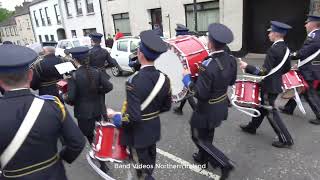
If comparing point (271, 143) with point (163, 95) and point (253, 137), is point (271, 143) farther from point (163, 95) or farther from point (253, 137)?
point (163, 95)

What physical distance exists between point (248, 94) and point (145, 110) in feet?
7.52

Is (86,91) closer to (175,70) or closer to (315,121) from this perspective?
(175,70)

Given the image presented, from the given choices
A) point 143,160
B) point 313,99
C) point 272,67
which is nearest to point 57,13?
point 313,99

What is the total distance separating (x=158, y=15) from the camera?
1808cm

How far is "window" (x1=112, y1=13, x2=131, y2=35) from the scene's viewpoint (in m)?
20.6

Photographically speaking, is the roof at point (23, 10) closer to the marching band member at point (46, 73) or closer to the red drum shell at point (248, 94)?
the marching band member at point (46, 73)

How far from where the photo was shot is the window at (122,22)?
2058 centimetres

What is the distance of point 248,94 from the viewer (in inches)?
188

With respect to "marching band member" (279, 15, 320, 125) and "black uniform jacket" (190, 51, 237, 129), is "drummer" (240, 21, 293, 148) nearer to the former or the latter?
"black uniform jacket" (190, 51, 237, 129)

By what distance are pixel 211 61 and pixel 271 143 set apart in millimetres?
2262

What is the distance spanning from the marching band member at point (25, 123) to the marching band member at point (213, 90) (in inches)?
72.5

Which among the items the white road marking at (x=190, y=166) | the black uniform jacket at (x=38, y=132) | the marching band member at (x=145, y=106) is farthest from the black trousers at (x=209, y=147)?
the black uniform jacket at (x=38, y=132)

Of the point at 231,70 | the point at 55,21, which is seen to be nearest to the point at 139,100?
the point at 231,70

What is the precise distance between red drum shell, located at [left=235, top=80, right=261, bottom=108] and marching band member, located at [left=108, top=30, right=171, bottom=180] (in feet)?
6.19
